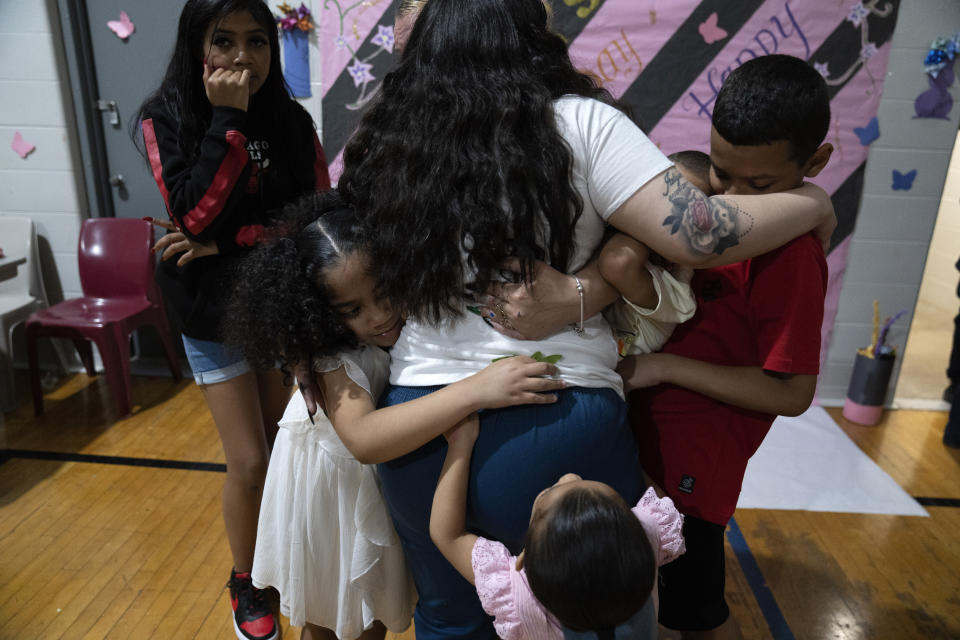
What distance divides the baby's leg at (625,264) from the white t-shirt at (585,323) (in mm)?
34

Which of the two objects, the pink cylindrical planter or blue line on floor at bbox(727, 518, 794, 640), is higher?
the pink cylindrical planter

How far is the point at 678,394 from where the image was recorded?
1.22 meters

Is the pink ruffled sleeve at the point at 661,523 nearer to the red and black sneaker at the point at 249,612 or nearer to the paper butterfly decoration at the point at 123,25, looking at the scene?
the red and black sneaker at the point at 249,612

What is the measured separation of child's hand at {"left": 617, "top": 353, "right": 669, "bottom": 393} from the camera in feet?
3.78

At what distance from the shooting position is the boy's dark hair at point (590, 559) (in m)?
0.87

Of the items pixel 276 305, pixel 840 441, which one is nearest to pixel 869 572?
pixel 840 441

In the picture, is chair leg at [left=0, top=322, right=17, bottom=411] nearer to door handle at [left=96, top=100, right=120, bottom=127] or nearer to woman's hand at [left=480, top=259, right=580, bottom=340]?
door handle at [left=96, top=100, right=120, bottom=127]

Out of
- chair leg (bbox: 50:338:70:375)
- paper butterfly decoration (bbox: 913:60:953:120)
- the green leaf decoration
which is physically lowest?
chair leg (bbox: 50:338:70:375)

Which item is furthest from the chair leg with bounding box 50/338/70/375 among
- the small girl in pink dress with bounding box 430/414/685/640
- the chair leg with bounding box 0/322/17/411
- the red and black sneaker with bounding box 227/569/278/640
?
the small girl in pink dress with bounding box 430/414/685/640

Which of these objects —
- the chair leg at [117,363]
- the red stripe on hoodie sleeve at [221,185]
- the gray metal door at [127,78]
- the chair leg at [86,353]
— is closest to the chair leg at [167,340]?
the chair leg at [117,363]

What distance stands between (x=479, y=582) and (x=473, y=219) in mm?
553

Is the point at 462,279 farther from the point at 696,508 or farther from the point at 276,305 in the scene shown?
the point at 696,508

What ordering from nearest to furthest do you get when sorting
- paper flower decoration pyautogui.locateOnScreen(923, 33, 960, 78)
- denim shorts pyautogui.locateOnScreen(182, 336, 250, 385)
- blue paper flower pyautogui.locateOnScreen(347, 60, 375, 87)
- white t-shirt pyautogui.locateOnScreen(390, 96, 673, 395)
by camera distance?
white t-shirt pyautogui.locateOnScreen(390, 96, 673, 395), denim shorts pyautogui.locateOnScreen(182, 336, 250, 385), paper flower decoration pyautogui.locateOnScreen(923, 33, 960, 78), blue paper flower pyautogui.locateOnScreen(347, 60, 375, 87)

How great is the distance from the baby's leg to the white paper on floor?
188 centimetres
